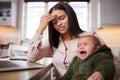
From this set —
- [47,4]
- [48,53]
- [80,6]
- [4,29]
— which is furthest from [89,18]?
[48,53]

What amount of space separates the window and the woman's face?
3320mm

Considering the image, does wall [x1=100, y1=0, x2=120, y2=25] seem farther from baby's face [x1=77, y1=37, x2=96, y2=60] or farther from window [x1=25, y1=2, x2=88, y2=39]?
baby's face [x1=77, y1=37, x2=96, y2=60]

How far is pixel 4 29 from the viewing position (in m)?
4.62

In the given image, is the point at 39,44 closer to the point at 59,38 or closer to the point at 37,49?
the point at 37,49

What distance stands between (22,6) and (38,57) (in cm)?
335

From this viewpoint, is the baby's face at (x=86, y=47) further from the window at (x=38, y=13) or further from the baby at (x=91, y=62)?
the window at (x=38, y=13)

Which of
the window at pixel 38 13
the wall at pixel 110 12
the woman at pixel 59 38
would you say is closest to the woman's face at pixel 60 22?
the woman at pixel 59 38

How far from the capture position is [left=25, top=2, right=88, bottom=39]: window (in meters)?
4.67

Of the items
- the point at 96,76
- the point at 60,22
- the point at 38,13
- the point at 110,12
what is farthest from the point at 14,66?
the point at 38,13

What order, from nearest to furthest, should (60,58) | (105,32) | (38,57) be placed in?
(60,58), (38,57), (105,32)

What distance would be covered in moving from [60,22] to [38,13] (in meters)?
3.47

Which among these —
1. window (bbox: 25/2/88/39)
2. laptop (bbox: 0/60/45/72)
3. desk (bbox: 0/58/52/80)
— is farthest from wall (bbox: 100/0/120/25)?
desk (bbox: 0/58/52/80)

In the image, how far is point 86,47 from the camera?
1.03 metres

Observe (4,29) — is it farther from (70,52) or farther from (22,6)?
(70,52)
